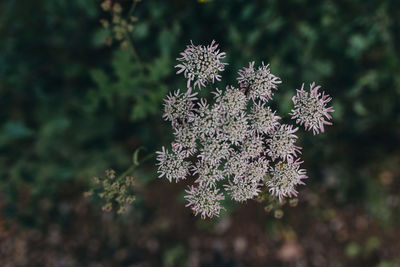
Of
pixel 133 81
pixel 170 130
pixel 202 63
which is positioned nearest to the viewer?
pixel 202 63

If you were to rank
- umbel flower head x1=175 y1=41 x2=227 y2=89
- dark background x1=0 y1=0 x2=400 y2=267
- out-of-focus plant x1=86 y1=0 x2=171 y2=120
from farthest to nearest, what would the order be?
dark background x1=0 y1=0 x2=400 y2=267 → out-of-focus plant x1=86 y1=0 x2=171 y2=120 → umbel flower head x1=175 y1=41 x2=227 y2=89

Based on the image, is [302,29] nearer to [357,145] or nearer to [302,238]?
[357,145]

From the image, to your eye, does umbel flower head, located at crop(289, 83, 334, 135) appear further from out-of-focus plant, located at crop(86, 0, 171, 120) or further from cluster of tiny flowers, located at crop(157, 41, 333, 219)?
out-of-focus plant, located at crop(86, 0, 171, 120)

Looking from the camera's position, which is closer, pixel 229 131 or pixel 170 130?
pixel 229 131

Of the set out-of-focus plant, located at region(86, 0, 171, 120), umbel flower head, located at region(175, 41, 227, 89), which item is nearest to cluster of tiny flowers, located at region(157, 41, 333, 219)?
umbel flower head, located at region(175, 41, 227, 89)

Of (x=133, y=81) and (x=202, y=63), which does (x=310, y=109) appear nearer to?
(x=202, y=63)

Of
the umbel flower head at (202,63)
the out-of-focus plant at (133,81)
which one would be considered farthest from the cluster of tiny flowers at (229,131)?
the out-of-focus plant at (133,81)

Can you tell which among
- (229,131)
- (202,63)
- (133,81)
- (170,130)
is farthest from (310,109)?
(170,130)

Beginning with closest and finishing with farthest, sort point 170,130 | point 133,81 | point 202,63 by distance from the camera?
point 202,63 < point 133,81 < point 170,130

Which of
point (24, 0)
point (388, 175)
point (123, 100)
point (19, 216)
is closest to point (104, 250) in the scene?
point (19, 216)
